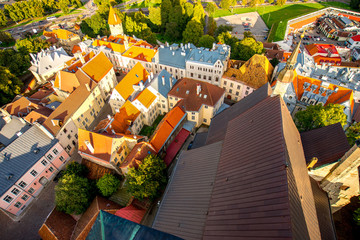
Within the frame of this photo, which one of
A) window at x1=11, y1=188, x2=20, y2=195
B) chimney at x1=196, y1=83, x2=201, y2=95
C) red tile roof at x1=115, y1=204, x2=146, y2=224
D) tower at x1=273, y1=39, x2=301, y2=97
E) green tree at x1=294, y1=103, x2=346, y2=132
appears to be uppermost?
tower at x1=273, y1=39, x2=301, y2=97

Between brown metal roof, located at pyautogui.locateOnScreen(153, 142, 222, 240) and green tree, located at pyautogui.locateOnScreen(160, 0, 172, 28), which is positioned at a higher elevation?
green tree, located at pyautogui.locateOnScreen(160, 0, 172, 28)

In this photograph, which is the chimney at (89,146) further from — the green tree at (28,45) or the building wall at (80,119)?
the green tree at (28,45)

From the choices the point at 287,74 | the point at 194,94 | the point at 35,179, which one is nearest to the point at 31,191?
the point at 35,179

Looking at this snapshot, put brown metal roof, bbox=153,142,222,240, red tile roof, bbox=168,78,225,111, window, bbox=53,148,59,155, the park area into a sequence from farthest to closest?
the park area, red tile roof, bbox=168,78,225,111, window, bbox=53,148,59,155, brown metal roof, bbox=153,142,222,240

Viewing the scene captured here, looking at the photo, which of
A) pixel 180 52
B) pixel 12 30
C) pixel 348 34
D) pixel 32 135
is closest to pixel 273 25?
pixel 348 34

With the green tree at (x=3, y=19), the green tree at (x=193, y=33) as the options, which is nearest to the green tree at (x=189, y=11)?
the green tree at (x=193, y=33)

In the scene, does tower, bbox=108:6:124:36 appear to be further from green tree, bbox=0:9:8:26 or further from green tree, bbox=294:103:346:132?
green tree, bbox=0:9:8:26

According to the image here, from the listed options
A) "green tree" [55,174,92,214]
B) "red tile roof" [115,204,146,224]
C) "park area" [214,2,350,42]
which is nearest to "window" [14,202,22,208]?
"green tree" [55,174,92,214]
